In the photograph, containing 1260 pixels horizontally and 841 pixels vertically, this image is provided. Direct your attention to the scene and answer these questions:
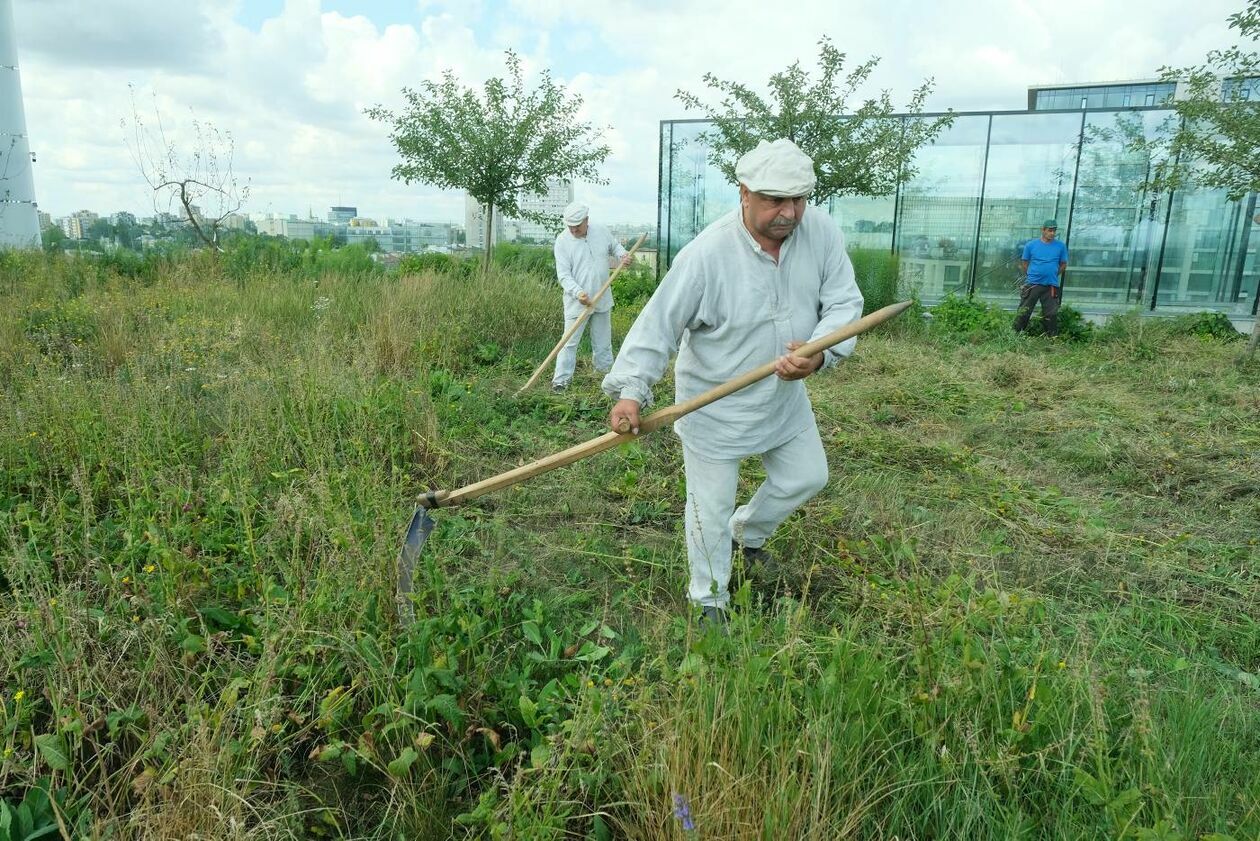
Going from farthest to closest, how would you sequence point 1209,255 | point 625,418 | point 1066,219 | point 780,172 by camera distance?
point 1066,219 → point 1209,255 → point 625,418 → point 780,172

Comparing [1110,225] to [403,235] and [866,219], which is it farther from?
[403,235]

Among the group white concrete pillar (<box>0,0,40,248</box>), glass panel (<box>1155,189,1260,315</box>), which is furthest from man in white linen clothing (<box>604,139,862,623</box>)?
white concrete pillar (<box>0,0,40,248</box>)

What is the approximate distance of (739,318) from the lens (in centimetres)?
275

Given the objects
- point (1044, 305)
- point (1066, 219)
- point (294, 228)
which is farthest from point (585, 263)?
point (294, 228)

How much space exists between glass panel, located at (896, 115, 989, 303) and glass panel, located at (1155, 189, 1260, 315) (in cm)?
279

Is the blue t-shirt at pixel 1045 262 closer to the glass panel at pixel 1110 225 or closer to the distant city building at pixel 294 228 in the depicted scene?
the glass panel at pixel 1110 225

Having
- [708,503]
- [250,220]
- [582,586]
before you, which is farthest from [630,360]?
[250,220]

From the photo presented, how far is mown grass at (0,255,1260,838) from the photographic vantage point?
69.9 inches

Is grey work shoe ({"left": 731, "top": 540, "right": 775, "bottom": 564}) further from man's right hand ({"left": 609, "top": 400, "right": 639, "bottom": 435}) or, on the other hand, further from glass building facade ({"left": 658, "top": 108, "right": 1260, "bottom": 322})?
glass building facade ({"left": 658, "top": 108, "right": 1260, "bottom": 322})

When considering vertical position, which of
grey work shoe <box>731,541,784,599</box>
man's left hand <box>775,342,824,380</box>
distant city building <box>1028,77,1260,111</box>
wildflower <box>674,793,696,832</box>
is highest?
distant city building <box>1028,77,1260,111</box>

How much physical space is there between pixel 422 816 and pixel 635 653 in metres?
0.78

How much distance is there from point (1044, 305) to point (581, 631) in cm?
1016

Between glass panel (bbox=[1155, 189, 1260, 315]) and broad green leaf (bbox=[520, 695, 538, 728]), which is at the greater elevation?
glass panel (bbox=[1155, 189, 1260, 315])

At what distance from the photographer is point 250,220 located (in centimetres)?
1341
